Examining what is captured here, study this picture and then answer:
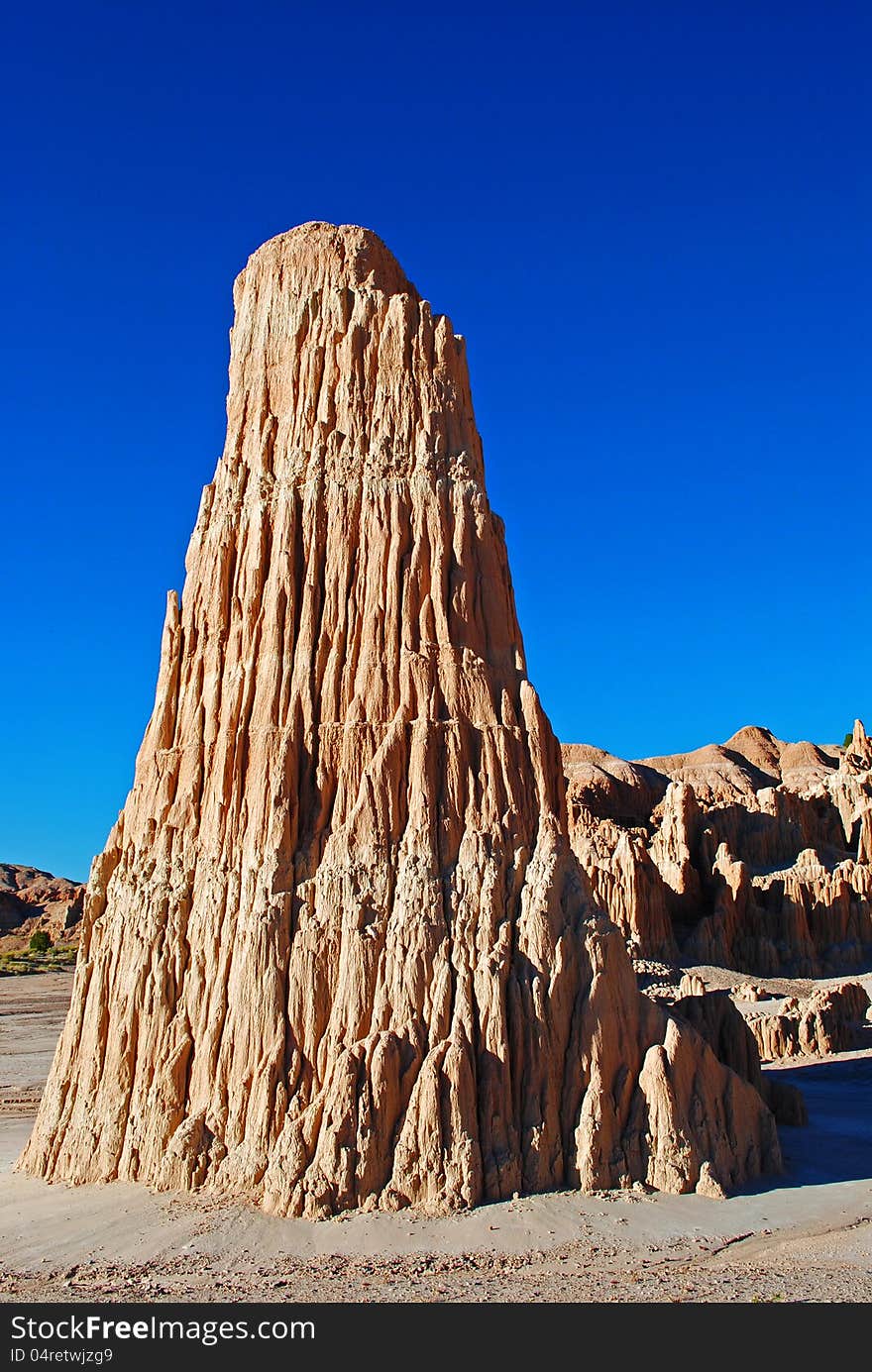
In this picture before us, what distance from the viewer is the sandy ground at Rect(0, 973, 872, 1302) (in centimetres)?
1681

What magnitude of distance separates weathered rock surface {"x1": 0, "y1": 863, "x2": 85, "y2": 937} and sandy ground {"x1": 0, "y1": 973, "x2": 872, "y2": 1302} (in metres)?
95.4

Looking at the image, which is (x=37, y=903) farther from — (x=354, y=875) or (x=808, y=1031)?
(x=354, y=875)

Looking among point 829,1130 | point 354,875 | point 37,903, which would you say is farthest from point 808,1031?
point 37,903

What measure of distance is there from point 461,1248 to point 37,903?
396 ft

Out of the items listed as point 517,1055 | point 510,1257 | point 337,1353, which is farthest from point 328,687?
point 337,1353

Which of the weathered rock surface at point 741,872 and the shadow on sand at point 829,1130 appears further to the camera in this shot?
the weathered rock surface at point 741,872

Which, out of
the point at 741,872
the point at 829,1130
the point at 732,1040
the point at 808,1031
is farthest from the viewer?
the point at 741,872

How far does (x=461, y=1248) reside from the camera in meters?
18.4

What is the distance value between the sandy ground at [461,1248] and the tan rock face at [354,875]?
2.36ft

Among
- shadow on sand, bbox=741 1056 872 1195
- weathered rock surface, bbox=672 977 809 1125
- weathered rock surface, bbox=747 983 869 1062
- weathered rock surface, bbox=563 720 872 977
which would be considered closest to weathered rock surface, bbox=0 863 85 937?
weathered rock surface, bbox=563 720 872 977

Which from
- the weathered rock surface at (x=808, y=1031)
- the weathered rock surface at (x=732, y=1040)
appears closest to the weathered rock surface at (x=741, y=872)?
the weathered rock surface at (x=808, y=1031)

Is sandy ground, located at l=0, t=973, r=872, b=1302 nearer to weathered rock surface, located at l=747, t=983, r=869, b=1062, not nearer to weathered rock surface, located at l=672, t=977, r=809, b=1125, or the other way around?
weathered rock surface, located at l=672, t=977, r=809, b=1125

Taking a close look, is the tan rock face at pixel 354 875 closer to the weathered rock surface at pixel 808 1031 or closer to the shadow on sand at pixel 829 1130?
the shadow on sand at pixel 829 1130

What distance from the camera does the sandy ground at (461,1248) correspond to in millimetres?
16812
